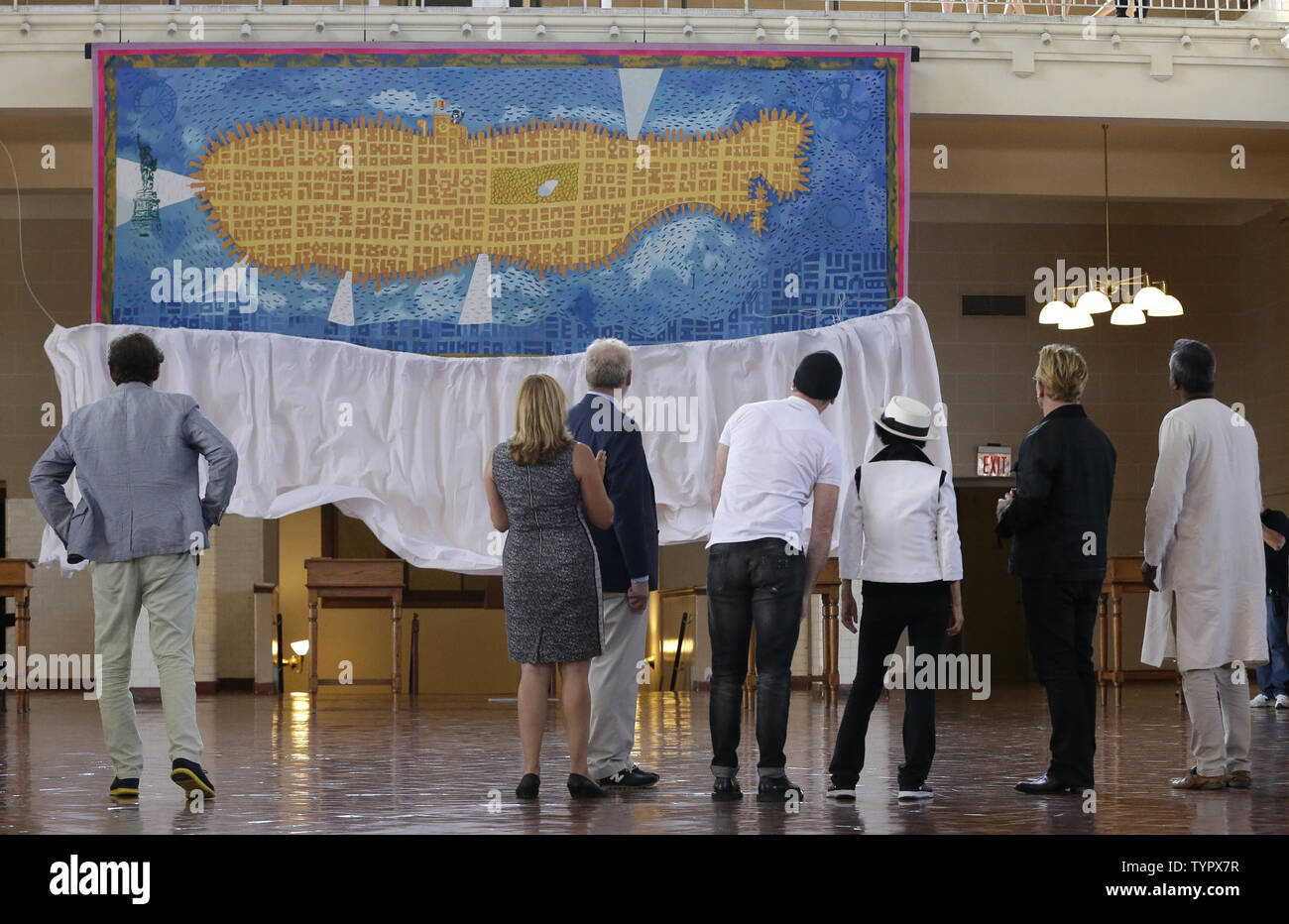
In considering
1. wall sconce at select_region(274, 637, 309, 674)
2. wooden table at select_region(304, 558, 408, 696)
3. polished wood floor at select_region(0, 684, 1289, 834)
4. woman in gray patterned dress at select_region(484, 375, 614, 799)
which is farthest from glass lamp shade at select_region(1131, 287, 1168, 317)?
wall sconce at select_region(274, 637, 309, 674)

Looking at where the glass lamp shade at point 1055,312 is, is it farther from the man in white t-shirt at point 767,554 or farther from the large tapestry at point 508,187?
the man in white t-shirt at point 767,554

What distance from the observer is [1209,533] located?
16.6ft

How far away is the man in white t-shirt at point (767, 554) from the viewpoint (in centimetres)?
456

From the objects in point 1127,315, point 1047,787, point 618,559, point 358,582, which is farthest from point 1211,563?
point 358,582

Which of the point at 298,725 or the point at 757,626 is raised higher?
the point at 757,626

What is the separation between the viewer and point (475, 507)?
9.76 meters

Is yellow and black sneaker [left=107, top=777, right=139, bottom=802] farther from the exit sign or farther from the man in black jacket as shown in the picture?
the exit sign

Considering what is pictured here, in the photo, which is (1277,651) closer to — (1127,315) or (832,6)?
(1127,315)

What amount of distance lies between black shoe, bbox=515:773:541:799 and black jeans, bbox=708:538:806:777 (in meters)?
A: 0.56

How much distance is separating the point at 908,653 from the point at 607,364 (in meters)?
1.36

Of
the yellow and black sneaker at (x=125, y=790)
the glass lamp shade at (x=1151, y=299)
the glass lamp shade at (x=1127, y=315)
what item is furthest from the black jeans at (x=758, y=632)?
the glass lamp shade at (x=1127, y=315)
